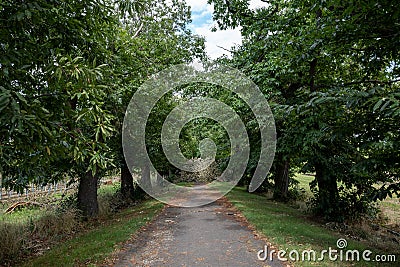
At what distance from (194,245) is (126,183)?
11132mm

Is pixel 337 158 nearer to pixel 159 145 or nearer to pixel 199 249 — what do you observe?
pixel 199 249

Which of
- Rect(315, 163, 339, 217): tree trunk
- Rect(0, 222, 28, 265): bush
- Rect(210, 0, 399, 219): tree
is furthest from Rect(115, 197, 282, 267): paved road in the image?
Rect(315, 163, 339, 217): tree trunk

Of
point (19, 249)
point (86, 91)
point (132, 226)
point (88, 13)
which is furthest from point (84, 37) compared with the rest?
point (132, 226)

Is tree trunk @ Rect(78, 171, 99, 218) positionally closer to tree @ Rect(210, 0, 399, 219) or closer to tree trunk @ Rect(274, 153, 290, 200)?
tree @ Rect(210, 0, 399, 219)

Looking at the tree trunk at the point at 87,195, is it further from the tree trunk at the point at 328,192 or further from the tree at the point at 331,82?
the tree trunk at the point at 328,192

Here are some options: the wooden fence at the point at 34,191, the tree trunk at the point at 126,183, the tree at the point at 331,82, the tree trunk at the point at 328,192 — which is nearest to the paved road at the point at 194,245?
the tree at the point at 331,82

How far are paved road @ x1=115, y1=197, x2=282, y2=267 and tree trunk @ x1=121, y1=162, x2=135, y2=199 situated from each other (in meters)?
6.95

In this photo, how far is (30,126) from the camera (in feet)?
9.43

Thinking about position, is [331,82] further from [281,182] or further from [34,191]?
[34,191]

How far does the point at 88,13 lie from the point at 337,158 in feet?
26.3

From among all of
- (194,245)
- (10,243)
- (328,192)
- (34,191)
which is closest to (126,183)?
(34,191)

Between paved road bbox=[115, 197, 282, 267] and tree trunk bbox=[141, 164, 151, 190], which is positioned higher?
tree trunk bbox=[141, 164, 151, 190]

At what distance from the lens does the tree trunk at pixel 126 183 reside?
17.2m

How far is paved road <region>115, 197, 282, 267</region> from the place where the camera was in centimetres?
609
